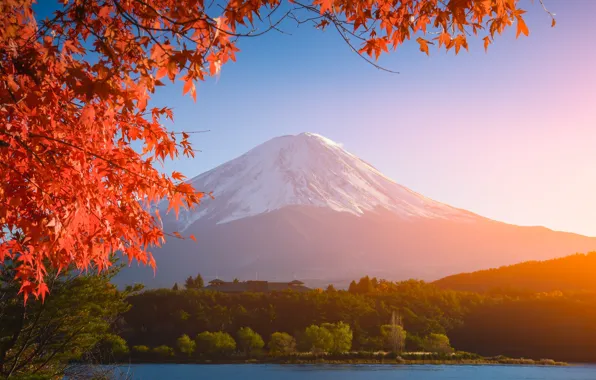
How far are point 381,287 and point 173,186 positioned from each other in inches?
Result: 3964

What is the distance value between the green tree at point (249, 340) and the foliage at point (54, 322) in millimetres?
63304

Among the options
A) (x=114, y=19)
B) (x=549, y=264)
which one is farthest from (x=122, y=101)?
(x=549, y=264)

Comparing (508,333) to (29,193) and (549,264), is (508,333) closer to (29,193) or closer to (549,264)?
(549,264)

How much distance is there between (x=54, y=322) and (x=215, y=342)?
2497 inches

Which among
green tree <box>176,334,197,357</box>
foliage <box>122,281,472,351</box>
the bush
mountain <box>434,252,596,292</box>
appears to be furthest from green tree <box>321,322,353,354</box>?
mountain <box>434,252,596,292</box>

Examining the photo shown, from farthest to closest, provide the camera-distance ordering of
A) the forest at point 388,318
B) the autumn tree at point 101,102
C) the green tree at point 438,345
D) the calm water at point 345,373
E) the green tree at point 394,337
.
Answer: the forest at point 388,318, the green tree at point 438,345, the green tree at point 394,337, the calm water at point 345,373, the autumn tree at point 101,102

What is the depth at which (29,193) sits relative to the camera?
482 centimetres

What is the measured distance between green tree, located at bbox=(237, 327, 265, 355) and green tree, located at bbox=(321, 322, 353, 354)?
382 inches

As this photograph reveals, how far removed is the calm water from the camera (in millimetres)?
58906

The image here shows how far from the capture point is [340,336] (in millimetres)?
72688

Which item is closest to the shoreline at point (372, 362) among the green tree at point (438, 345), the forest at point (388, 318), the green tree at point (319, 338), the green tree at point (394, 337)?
the green tree at point (319, 338)

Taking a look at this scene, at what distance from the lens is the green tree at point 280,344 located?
72.6 m

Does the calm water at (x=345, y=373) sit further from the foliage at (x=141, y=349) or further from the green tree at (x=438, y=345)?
the green tree at (x=438, y=345)

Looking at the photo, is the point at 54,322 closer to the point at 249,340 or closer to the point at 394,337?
the point at 394,337
